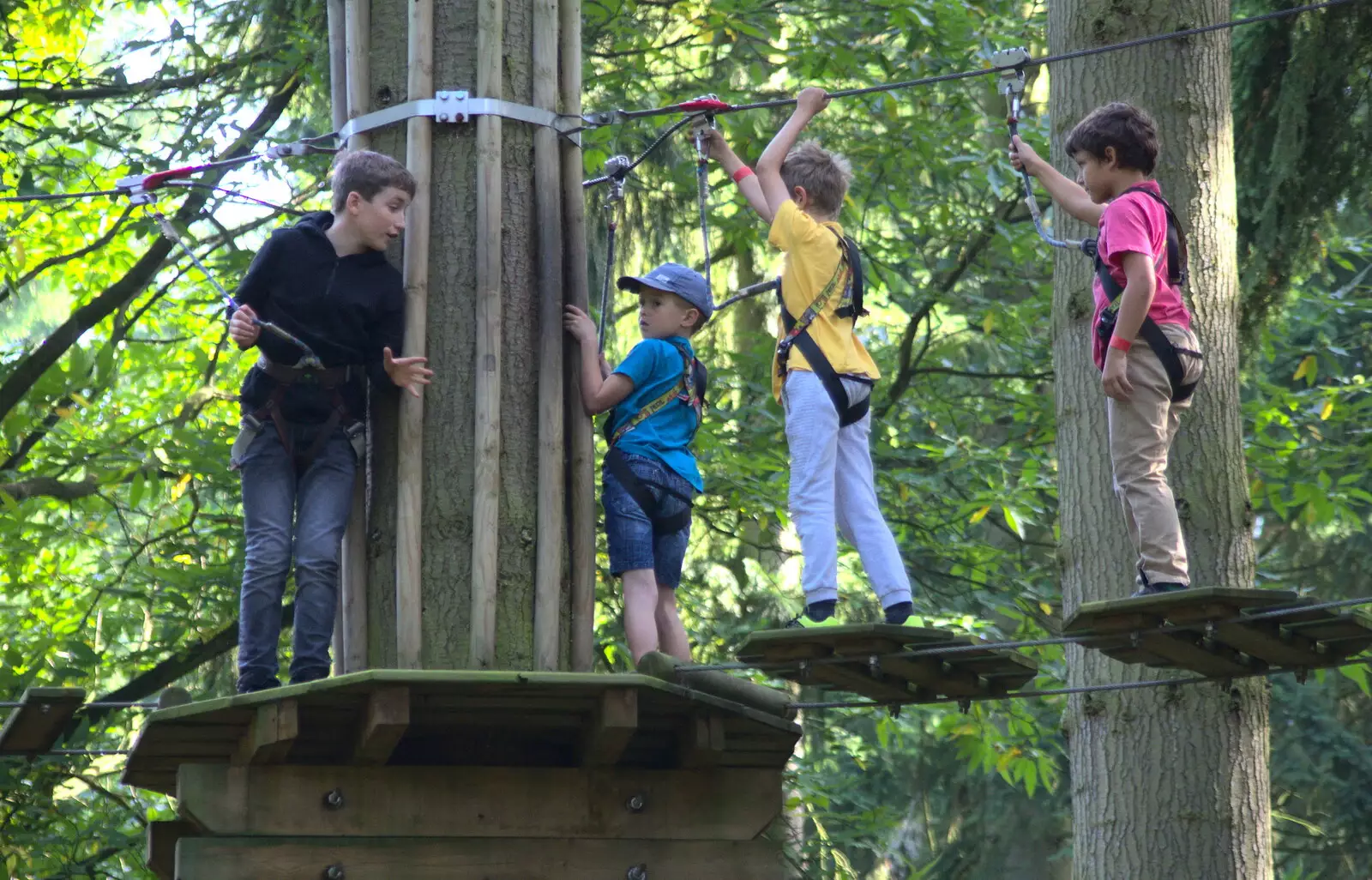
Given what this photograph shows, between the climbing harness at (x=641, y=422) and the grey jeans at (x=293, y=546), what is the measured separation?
2.83 ft

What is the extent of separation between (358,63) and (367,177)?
0.57 metres

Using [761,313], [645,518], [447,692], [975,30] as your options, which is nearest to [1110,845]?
[645,518]

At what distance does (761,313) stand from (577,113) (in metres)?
7.79

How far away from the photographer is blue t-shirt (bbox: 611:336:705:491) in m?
5.31

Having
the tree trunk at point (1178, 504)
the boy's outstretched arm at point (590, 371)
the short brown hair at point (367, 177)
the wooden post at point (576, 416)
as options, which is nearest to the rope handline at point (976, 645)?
the wooden post at point (576, 416)

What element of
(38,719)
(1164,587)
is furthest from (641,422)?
(38,719)

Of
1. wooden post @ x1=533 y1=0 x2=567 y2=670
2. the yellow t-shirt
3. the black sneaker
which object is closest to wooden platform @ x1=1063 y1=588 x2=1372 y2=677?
the black sneaker

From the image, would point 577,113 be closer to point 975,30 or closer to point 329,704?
point 329,704

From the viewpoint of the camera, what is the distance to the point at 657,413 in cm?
537

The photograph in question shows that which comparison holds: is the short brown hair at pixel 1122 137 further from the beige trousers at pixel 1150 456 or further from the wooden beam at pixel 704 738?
the wooden beam at pixel 704 738

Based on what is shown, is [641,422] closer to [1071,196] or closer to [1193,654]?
[1071,196]

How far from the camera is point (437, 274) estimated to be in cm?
502

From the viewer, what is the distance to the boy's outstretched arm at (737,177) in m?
5.34

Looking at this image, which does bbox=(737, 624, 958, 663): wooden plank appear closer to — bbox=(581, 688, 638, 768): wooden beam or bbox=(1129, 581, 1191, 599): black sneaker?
bbox=(581, 688, 638, 768): wooden beam
